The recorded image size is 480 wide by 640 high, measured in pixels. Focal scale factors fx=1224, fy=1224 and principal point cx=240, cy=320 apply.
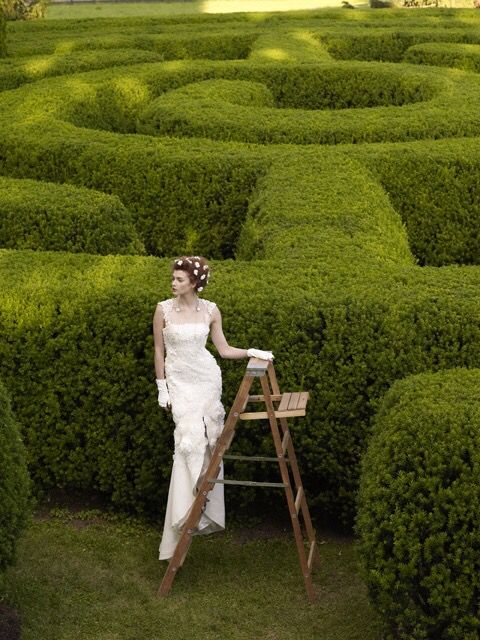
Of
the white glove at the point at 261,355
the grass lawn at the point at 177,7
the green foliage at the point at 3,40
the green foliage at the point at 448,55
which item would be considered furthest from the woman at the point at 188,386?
the grass lawn at the point at 177,7

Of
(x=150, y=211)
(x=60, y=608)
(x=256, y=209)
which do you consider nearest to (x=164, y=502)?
(x=60, y=608)

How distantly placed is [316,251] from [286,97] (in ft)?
29.5

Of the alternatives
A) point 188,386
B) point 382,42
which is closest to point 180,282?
point 188,386

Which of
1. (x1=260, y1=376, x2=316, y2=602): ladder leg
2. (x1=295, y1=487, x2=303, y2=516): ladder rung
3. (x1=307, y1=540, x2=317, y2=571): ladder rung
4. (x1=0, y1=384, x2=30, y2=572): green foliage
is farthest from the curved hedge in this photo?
(x1=0, y1=384, x2=30, y2=572): green foliage

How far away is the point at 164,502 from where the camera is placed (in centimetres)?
916

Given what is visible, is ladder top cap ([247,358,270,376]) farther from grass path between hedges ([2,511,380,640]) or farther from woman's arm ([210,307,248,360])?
grass path between hedges ([2,511,380,640])

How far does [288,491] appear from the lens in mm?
7762

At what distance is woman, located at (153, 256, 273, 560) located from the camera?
8117mm

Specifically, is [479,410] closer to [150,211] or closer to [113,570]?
[113,570]

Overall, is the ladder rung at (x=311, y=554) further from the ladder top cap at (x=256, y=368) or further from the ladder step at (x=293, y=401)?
the ladder top cap at (x=256, y=368)

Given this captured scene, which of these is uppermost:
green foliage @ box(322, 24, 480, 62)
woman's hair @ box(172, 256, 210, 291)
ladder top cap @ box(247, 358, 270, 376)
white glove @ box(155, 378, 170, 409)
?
woman's hair @ box(172, 256, 210, 291)

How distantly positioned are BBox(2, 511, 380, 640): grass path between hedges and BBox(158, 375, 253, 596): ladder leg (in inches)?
7.1

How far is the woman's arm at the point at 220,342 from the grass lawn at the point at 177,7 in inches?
1374

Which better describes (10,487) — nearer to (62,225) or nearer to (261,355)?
(261,355)
